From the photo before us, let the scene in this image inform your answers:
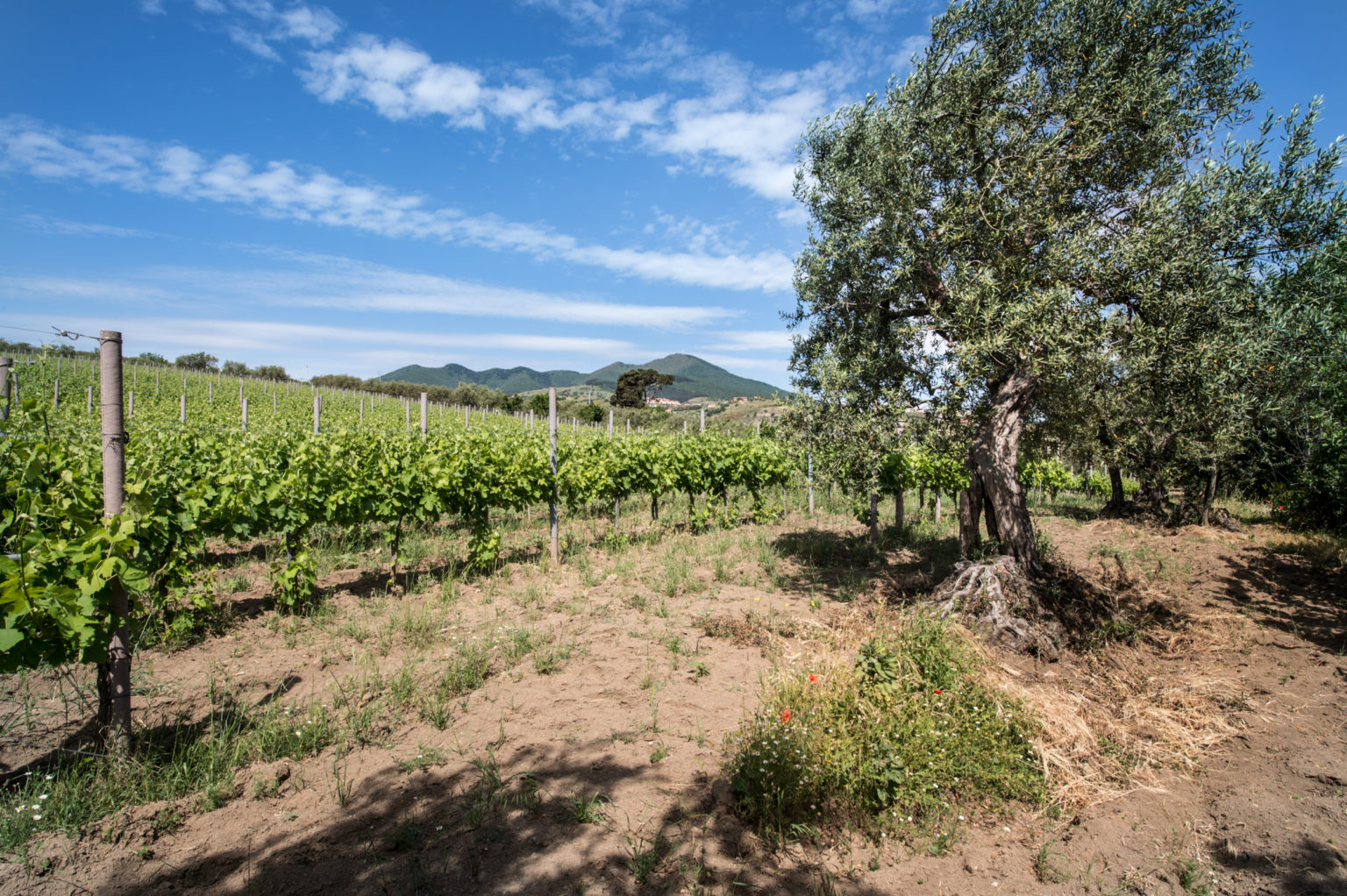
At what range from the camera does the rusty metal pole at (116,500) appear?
11.4 feet

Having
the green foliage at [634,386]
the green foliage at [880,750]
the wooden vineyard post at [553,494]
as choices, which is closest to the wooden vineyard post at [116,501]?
the green foliage at [880,750]

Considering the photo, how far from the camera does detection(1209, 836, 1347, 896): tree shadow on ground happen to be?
2951 millimetres

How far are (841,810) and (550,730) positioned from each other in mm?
1994

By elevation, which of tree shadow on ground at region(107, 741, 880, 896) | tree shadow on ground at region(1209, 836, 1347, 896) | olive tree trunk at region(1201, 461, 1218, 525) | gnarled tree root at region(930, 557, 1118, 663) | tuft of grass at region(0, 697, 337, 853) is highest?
olive tree trunk at region(1201, 461, 1218, 525)

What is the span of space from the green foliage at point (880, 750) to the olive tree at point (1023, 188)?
3075 millimetres

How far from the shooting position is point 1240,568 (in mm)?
8789

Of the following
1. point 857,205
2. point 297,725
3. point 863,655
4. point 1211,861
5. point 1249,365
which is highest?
point 857,205

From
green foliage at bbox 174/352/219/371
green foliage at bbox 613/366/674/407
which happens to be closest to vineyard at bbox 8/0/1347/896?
green foliage at bbox 174/352/219/371

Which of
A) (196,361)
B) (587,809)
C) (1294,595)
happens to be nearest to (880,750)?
(587,809)

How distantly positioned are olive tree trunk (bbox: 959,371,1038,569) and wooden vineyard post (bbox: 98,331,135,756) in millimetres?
7503

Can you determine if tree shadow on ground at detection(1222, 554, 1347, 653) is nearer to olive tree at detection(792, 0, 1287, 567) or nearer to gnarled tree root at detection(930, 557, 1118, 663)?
gnarled tree root at detection(930, 557, 1118, 663)

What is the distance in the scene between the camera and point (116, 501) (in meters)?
3.51

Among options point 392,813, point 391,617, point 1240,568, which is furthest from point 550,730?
point 1240,568

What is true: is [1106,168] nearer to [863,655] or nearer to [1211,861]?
[863,655]
